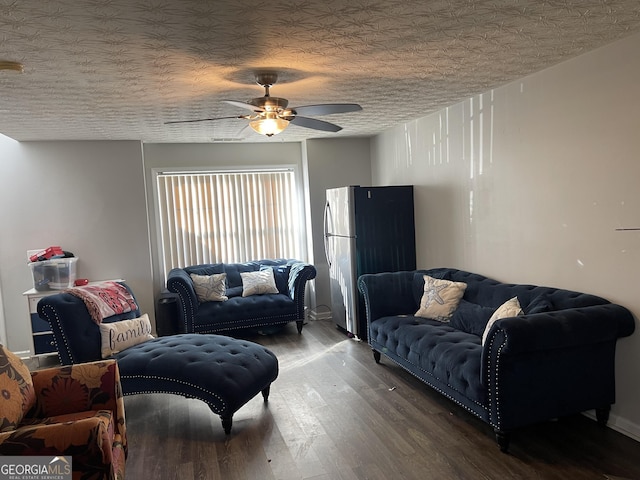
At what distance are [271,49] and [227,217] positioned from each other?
12.6ft

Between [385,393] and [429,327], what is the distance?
2.03ft

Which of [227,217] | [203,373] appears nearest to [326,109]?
[203,373]

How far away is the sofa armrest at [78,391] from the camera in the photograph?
261cm

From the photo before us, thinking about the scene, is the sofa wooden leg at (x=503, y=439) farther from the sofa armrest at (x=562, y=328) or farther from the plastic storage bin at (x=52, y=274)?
the plastic storage bin at (x=52, y=274)

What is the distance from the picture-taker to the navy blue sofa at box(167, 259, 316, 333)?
209 inches

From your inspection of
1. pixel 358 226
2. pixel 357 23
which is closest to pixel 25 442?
pixel 357 23

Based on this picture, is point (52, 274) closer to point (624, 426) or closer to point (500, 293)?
point (500, 293)

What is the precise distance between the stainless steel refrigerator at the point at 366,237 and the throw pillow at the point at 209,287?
1.35 metres

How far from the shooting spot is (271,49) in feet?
8.70

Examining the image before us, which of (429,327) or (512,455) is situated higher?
(429,327)

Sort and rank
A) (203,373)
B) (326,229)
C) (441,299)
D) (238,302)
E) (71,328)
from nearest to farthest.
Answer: (203,373) → (71,328) → (441,299) → (238,302) → (326,229)

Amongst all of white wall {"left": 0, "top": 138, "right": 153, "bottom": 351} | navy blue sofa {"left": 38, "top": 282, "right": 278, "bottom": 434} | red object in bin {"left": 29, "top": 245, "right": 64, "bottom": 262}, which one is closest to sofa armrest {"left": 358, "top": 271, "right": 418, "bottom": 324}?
navy blue sofa {"left": 38, "top": 282, "right": 278, "bottom": 434}

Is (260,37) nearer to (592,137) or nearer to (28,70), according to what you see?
(28,70)

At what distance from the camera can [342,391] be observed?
392 centimetres
